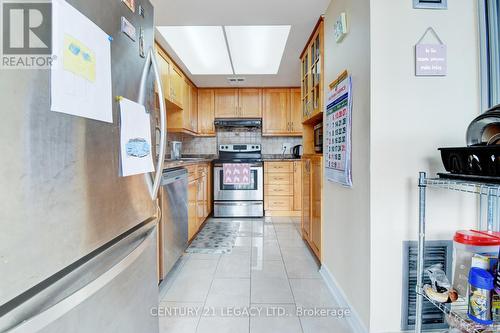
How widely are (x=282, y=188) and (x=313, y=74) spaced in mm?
2176

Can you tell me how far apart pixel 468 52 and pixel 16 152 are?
186cm

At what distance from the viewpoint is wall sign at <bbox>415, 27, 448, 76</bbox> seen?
1.25m

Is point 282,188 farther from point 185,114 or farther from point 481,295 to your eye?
point 481,295

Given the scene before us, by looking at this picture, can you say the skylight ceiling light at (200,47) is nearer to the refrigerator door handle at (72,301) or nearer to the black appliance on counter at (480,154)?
the black appliance on counter at (480,154)

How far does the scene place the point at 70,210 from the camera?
60 cm

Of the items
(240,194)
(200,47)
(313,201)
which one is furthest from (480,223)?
(240,194)

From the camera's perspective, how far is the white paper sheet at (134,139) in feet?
2.76

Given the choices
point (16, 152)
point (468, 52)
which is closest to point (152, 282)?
point (16, 152)

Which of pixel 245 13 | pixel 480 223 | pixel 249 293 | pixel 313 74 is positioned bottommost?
pixel 249 293

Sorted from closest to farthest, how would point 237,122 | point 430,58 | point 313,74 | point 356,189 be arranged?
point 430,58 → point 356,189 → point 313,74 → point 237,122

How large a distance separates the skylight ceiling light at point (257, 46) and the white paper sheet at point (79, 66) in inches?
77.4

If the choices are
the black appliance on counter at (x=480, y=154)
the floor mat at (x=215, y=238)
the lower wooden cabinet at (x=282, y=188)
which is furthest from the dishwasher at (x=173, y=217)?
the lower wooden cabinet at (x=282, y=188)

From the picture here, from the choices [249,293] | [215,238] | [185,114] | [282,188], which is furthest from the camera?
[282,188]

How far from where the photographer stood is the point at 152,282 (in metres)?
1.11
